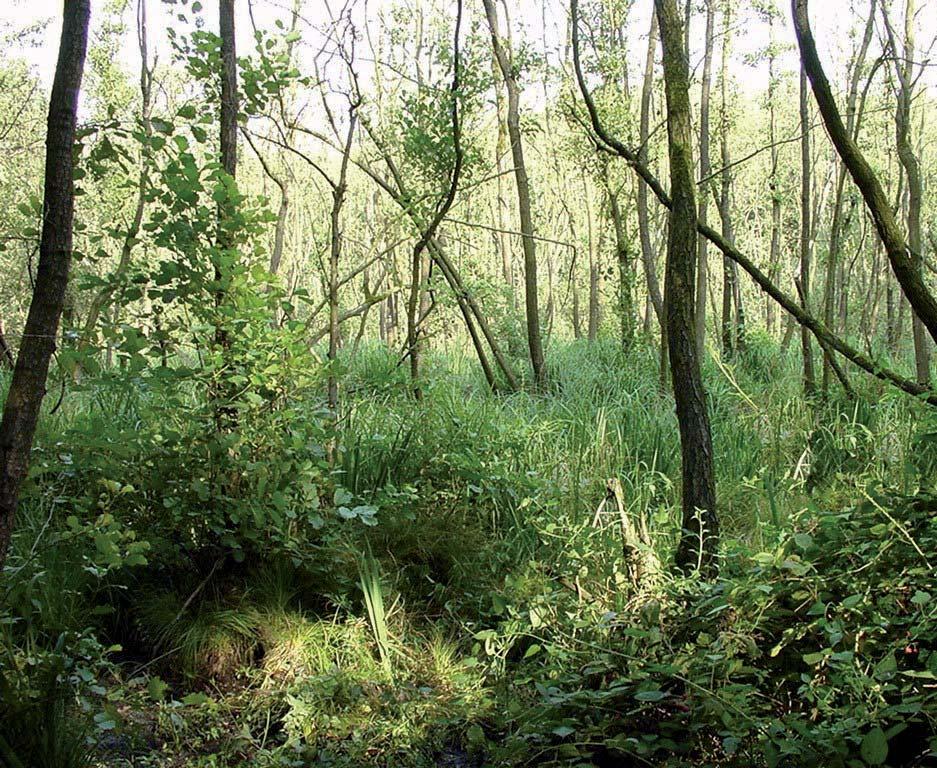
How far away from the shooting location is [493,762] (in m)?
2.48

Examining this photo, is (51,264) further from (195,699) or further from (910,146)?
(910,146)

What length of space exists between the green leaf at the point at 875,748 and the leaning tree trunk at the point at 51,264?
196 centimetres

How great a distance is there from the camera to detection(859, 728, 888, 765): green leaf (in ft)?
5.87

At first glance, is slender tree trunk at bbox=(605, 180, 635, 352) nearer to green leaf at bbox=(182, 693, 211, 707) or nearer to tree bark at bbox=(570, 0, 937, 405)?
tree bark at bbox=(570, 0, 937, 405)

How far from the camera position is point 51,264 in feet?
6.49

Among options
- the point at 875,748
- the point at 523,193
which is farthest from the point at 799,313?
the point at 523,193

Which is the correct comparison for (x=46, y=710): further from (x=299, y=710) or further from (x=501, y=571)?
(x=501, y=571)

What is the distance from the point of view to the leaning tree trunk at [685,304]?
3010mm

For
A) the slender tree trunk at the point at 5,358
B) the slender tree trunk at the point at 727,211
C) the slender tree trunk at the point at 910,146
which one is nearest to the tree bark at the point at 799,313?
the slender tree trunk at the point at 910,146

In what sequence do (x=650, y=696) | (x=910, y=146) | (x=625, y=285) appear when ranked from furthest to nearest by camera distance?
(x=625, y=285) → (x=910, y=146) → (x=650, y=696)

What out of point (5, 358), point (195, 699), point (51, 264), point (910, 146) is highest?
point (910, 146)

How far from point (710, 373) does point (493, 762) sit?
5135 millimetres

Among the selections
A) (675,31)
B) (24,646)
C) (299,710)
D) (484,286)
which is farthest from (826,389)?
(24,646)

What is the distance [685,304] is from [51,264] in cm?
200
